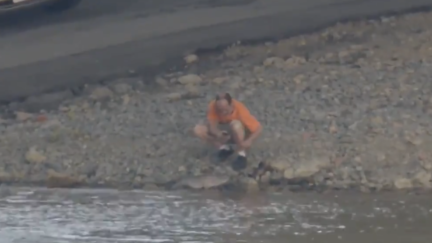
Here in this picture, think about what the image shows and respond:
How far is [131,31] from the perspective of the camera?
15.9 metres

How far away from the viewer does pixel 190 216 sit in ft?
33.2

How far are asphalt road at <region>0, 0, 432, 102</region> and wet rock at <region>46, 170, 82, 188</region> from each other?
3.30 m

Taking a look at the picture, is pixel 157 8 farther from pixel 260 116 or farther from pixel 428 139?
pixel 428 139

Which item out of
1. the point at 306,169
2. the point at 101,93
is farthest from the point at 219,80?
the point at 306,169

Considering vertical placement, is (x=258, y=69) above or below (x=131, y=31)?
below

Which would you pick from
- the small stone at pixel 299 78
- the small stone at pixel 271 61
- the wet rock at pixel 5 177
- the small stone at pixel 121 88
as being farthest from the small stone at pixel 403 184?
the small stone at pixel 121 88

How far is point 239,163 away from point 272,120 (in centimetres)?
159

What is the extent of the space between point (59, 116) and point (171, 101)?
1.44 m

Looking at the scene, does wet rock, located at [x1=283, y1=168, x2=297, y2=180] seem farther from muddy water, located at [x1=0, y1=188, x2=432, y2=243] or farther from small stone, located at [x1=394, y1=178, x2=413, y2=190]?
small stone, located at [x1=394, y1=178, x2=413, y2=190]

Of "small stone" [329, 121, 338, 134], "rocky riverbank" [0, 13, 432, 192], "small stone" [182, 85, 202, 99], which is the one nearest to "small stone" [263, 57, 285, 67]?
"rocky riverbank" [0, 13, 432, 192]

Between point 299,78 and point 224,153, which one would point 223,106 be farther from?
point 299,78

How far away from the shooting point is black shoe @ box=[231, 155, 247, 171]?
11.8m

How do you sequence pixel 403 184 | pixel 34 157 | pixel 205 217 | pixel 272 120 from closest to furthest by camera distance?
pixel 205 217 < pixel 403 184 < pixel 34 157 < pixel 272 120

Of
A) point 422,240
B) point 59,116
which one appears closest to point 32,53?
point 59,116
